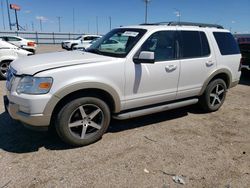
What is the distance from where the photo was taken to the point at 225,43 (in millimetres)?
5156

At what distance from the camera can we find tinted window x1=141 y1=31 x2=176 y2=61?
157 inches

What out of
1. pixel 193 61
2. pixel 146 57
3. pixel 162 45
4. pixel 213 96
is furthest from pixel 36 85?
pixel 213 96

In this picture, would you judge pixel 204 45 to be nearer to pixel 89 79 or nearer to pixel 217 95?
pixel 217 95

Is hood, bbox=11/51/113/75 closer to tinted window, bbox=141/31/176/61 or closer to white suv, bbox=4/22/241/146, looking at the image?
white suv, bbox=4/22/241/146

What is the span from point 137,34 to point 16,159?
8.84 ft

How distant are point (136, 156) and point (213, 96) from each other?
2.72 meters

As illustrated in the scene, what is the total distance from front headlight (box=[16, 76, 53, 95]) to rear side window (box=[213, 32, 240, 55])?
364 cm

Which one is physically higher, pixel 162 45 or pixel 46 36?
pixel 162 45

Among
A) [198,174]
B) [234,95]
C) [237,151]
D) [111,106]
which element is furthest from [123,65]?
[234,95]

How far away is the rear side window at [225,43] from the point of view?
5.01 m

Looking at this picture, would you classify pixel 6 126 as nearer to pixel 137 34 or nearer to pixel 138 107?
pixel 138 107

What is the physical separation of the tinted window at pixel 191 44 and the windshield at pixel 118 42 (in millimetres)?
892

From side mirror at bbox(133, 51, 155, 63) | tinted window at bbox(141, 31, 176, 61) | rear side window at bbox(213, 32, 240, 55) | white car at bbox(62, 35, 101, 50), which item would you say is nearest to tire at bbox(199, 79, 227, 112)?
rear side window at bbox(213, 32, 240, 55)

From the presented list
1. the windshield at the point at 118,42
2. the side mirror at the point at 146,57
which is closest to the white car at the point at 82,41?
the windshield at the point at 118,42
